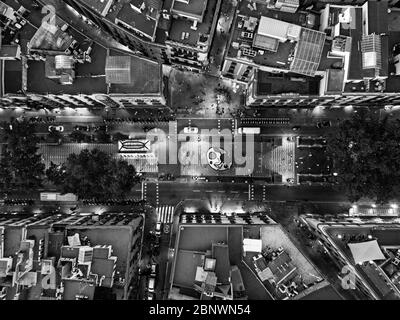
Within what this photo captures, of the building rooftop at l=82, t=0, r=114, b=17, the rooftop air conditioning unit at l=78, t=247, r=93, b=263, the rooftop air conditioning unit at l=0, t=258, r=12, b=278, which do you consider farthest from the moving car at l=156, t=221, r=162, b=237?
the building rooftop at l=82, t=0, r=114, b=17

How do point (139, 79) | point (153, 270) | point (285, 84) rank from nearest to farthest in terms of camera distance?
1. point (139, 79)
2. point (285, 84)
3. point (153, 270)

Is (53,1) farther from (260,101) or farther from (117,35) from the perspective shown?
(260,101)

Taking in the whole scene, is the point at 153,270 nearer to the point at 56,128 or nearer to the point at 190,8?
the point at 56,128

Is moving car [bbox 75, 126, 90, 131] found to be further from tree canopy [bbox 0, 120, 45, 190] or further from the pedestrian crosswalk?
the pedestrian crosswalk

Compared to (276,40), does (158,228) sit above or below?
below

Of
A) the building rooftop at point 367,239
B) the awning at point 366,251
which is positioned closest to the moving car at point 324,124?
the building rooftop at point 367,239

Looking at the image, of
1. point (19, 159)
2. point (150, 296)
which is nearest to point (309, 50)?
point (150, 296)

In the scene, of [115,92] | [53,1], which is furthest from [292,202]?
Result: [53,1]
